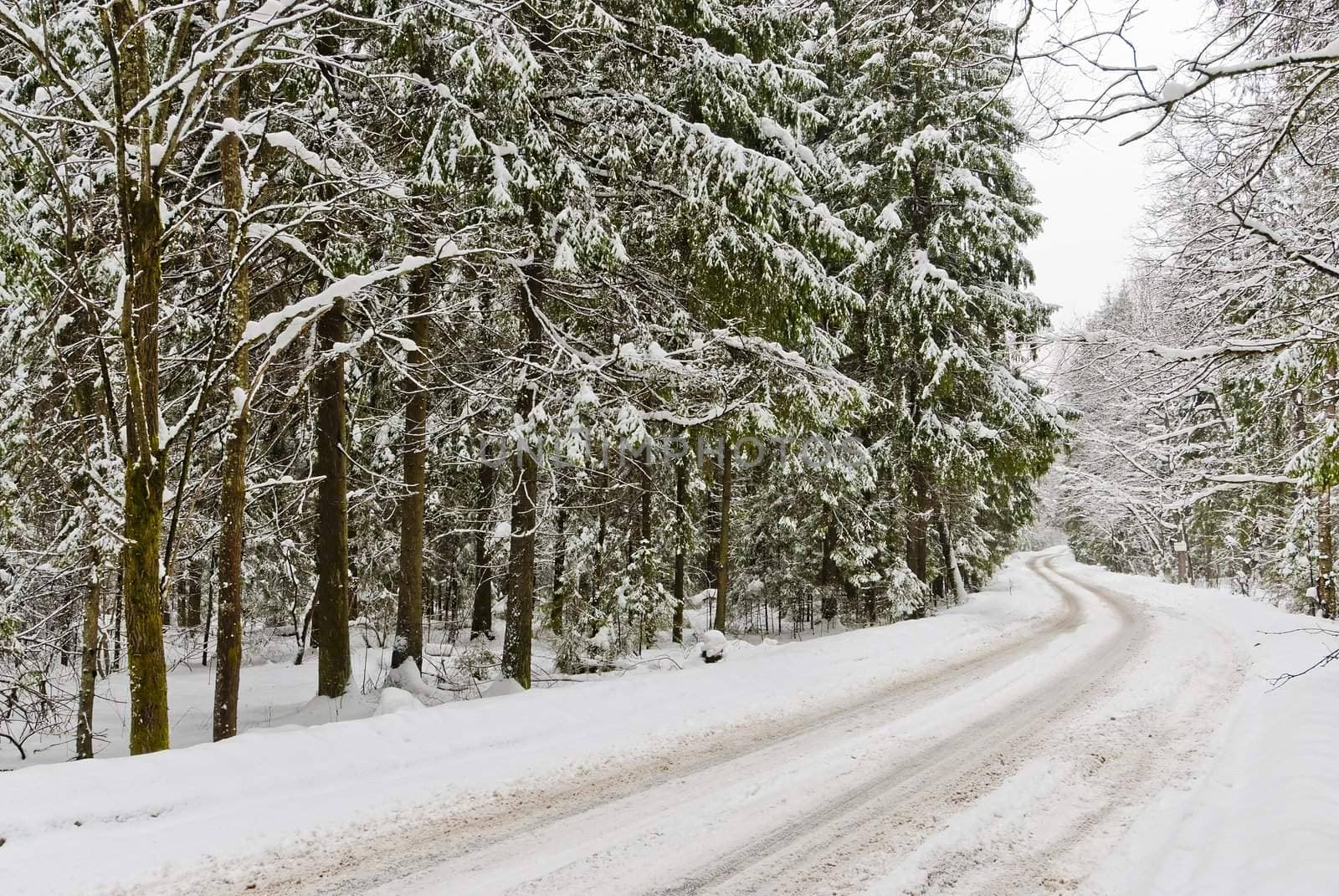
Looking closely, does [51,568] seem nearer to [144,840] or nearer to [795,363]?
[144,840]

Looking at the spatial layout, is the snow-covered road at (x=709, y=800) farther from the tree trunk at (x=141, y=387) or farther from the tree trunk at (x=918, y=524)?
the tree trunk at (x=918, y=524)

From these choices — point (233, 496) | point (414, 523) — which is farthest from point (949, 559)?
point (233, 496)

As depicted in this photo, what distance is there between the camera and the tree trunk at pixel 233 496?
588cm

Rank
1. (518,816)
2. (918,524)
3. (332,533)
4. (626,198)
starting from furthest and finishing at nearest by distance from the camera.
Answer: (918,524) → (626,198) → (332,533) → (518,816)

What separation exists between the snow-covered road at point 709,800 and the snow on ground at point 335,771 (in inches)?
0.7

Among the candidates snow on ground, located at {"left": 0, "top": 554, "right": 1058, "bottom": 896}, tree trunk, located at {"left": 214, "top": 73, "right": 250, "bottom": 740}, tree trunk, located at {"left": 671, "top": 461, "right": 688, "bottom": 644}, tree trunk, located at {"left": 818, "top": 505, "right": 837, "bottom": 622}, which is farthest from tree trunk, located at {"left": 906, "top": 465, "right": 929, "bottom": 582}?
tree trunk, located at {"left": 214, "top": 73, "right": 250, "bottom": 740}

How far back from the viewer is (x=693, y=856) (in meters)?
3.94

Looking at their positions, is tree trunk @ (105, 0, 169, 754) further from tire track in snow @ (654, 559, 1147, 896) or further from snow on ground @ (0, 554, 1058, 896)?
tire track in snow @ (654, 559, 1147, 896)

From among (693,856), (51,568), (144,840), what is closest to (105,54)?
(51,568)

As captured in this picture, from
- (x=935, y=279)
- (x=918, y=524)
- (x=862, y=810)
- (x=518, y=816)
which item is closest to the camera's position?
(x=518, y=816)

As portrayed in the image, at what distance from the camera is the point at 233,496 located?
19.4 feet

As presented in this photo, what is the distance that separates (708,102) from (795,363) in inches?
147

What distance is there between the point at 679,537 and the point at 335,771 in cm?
1102

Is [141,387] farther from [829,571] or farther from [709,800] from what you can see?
[829,571]
